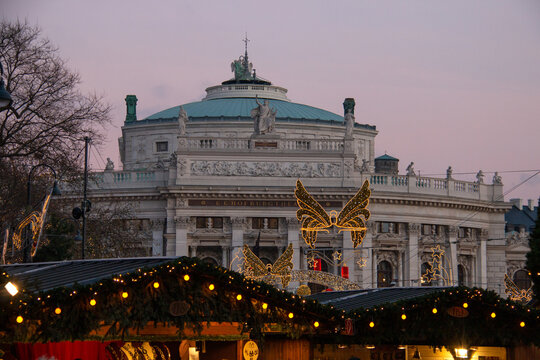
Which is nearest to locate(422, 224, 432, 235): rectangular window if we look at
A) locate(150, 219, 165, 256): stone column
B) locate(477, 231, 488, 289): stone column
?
locate(477, 231, 488, 289): stone column

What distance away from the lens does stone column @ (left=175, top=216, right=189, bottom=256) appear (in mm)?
84750

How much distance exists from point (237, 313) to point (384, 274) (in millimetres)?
67306

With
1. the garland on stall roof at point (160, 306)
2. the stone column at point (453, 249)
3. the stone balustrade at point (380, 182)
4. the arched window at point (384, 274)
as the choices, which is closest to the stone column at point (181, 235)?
the stone balustrade at point (380, 182)

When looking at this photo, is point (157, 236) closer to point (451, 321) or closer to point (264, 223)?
point (264, 223)

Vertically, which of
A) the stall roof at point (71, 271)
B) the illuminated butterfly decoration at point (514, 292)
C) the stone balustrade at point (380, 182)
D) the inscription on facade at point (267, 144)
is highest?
the inscription on facade at point (267, 144)

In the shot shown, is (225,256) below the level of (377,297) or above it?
above

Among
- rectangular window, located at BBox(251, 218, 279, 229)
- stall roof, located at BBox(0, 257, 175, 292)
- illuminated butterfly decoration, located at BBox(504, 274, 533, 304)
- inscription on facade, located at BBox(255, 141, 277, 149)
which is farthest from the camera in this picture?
inscription on facade, located at BBox(255, 141, 277, 149)

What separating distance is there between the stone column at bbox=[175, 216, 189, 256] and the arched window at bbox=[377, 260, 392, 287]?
47.9 feet

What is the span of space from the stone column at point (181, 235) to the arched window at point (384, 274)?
14.6 meters

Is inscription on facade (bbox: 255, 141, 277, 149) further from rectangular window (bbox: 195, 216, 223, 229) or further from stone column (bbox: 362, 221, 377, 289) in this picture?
stone column (bbox: 362, 221, 377, 289)

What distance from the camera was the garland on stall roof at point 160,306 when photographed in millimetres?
20672

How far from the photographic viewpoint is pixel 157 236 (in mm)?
87188

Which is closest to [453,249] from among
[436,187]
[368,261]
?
[436,187]

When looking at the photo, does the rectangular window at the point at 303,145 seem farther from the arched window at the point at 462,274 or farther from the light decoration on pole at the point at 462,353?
the light decoration on pole at the point at 462,353
